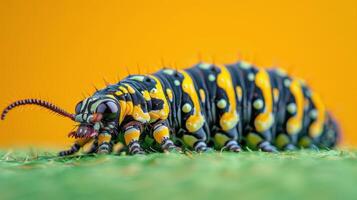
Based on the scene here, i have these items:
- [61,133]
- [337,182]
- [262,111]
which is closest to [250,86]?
[262,111]

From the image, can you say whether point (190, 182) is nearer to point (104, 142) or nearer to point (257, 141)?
point (104, 142)

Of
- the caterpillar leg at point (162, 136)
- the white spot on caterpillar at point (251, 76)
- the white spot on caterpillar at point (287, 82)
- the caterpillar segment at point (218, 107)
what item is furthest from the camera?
the white spot on caterpillar at point (287, 82)

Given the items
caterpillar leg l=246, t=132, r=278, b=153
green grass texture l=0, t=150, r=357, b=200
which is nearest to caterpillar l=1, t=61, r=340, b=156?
caterpillar leg l=246, t=132, r=278, b=153

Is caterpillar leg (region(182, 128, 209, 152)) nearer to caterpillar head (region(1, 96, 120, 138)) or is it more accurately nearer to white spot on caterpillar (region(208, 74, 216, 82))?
white spot on caterpillar (region(208, 74, 216, 82))

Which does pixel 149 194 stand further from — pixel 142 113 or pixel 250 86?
pixel 250 86

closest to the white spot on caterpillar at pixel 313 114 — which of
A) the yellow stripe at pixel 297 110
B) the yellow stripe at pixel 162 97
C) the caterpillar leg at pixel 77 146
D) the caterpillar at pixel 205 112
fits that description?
the caterpillar at pixel 205 112

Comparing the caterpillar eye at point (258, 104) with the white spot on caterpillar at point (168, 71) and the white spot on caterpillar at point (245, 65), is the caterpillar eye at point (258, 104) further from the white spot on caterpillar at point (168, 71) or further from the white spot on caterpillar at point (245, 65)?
the white spot on caterpillar at point (168, 71)

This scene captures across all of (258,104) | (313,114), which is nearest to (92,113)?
(258,104)
